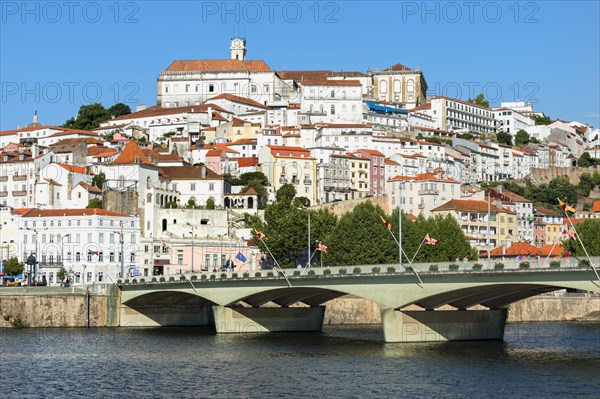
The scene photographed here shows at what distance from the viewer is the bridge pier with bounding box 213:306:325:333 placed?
83000 mm

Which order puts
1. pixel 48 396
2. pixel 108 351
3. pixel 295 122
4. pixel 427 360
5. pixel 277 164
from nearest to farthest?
pixel 48 396 < pixel 427 360 < pixel 108 351 < pixel 277 164 < pixel 295 122

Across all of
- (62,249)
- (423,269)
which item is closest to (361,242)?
(62,249)

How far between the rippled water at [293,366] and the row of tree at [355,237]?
22630 mm

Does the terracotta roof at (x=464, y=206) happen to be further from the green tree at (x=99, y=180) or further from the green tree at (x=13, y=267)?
the green tree at (x=13, y=267)

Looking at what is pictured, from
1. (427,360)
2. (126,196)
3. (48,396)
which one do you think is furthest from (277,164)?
(48,396)

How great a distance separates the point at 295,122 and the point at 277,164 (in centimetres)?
3467

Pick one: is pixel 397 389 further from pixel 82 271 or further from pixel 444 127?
pixel 444 127

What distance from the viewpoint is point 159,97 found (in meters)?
198

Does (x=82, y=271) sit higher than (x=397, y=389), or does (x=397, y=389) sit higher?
(x=82, y=271)

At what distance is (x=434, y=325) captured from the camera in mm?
69812

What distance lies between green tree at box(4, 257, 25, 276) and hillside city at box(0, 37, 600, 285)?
1.99 metres

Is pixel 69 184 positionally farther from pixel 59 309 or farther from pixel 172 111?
pixel 172 111

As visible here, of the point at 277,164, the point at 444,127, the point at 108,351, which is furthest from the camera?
the point at 444,127

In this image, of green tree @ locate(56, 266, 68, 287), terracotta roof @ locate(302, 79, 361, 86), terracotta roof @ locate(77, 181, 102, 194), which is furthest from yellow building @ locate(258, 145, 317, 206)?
green tree @ locate(56, 266, 68, 287)
